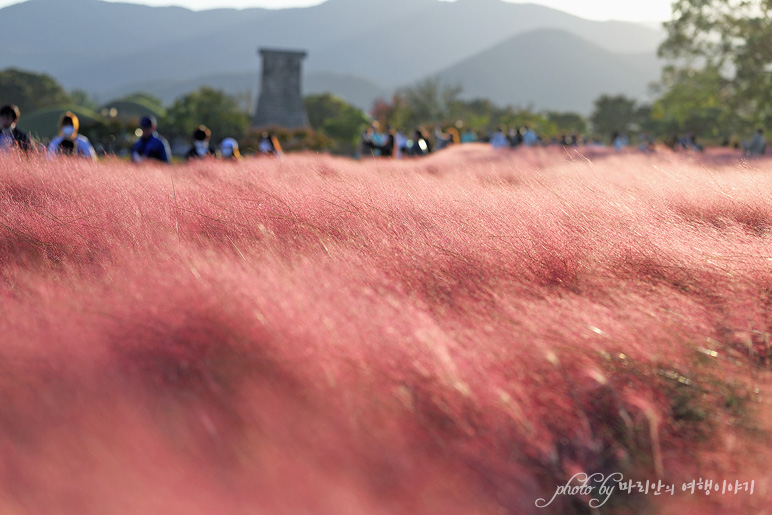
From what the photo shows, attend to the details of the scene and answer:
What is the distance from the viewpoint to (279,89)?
67.4 meters

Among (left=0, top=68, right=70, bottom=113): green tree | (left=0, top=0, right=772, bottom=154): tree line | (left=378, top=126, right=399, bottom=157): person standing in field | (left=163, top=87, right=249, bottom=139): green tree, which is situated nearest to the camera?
(left=378, top=126, right=399, bottom=157): person standing in field

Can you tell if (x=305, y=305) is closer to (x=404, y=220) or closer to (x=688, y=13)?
(x=404, y=220)

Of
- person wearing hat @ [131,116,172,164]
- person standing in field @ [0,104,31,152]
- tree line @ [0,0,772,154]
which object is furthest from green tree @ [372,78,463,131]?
person standing in field @ [0,104,31,152]

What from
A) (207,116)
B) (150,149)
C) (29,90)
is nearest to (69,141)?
(150,149)

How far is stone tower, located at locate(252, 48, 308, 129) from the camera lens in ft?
220

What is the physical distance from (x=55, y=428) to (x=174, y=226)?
2106mm

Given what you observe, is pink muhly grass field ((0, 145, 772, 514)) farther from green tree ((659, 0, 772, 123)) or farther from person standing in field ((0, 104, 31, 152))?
green tree ((659, 0, 772, 123))

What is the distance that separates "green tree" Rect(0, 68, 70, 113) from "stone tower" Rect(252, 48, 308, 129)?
29.2 m

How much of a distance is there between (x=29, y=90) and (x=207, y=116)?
44416 millimetres

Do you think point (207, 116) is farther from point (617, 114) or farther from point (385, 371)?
point (617, 114)

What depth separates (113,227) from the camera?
3680 mm

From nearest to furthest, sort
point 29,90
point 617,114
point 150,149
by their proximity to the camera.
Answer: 1. point 150,149
2. point 29,90
3. point 617,114

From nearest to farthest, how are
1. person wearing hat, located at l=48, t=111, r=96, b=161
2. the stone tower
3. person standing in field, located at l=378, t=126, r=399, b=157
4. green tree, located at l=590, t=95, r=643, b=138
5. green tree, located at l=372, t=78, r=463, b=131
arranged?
person wearing hat, located at l=48, t=111, r=96, b=161 < person standing in field, located at l=378, t=126, r=399, b=157 < the stone tower < green tree, located at l=372, t=78, r=463, b=131 < green tree, located at l=590, t=95, r=643, b=138

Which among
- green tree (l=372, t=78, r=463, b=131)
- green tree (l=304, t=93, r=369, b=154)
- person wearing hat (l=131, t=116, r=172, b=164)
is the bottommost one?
green tree (l=304, t=93, r=369, b=154)
